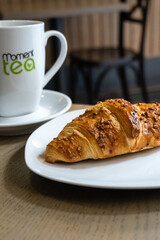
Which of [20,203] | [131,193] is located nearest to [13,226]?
[20,203]

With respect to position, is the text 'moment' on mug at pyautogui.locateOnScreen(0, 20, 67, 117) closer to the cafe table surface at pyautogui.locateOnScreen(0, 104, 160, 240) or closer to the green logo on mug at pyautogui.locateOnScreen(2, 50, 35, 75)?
the green logo on mug at pyautogui.locateOnScreen(2, 50, 35, 75)

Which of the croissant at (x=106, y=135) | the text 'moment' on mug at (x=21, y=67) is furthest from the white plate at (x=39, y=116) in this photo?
the croissant at (x=106, y=135)

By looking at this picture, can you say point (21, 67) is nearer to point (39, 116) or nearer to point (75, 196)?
point (39, 116)

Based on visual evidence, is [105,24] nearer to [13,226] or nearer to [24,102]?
[24,102]

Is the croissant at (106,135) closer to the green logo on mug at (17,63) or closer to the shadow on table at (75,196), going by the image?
the shadow on table at (75,196)

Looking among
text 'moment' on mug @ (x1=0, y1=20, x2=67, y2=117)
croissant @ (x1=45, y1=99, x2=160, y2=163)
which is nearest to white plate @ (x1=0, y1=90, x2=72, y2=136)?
text 'moment' on mug @ (x1=0, y1=20, x2=67, y2=117)

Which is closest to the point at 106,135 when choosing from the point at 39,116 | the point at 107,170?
the point at 107,170
